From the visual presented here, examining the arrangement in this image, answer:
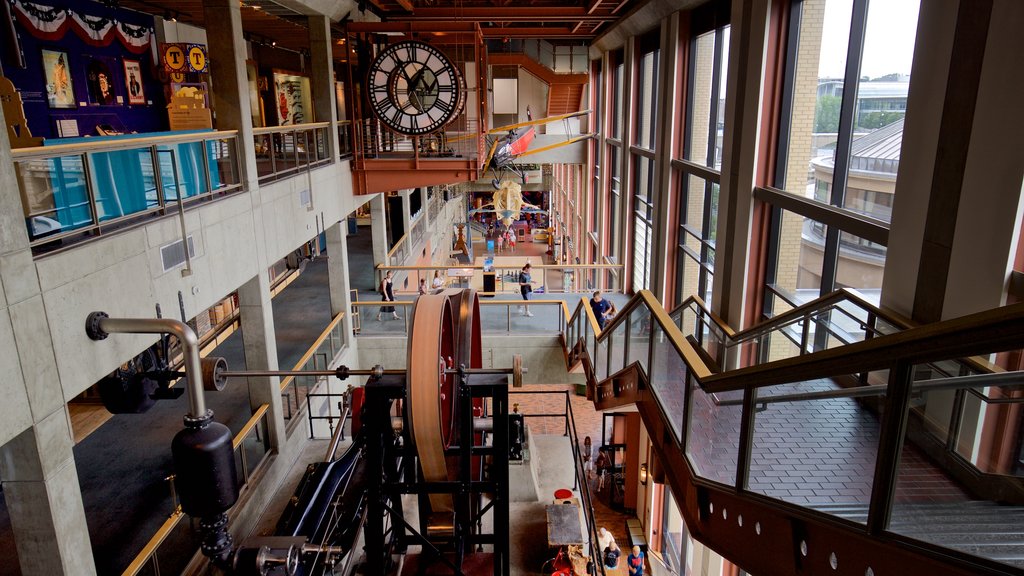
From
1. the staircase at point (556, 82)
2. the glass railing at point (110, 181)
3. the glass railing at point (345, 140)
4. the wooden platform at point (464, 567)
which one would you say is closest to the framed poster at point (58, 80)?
the glass railing at point (110, 181)

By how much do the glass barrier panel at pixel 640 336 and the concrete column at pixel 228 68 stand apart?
557 cm

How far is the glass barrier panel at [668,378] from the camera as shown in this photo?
19.0 ft

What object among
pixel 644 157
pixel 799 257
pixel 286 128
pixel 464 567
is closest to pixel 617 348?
pixel 799 257

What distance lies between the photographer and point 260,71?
1889 centimetres

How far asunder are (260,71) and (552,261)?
21796 millimetres

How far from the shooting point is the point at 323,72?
12.3 meters

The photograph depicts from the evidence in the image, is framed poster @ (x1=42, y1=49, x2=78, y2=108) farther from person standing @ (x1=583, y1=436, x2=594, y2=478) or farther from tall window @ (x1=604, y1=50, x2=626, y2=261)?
tall window @ (x1=604, y1=50, x2=626, y2=261)

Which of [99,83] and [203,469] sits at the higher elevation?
[99,83]

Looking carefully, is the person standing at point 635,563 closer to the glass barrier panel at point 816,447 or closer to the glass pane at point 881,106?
the glass pane at point 881,106

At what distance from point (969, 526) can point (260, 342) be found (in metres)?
8.83

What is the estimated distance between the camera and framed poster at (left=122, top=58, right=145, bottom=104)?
12.1 m

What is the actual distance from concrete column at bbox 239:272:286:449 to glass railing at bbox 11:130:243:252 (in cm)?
171

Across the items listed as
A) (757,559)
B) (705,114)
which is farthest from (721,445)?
(705,114)

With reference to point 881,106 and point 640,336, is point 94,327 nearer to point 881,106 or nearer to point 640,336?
point 640,336
